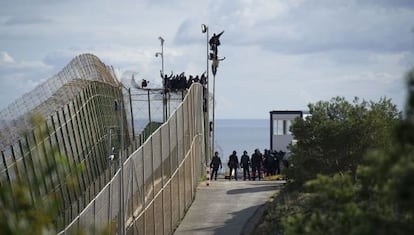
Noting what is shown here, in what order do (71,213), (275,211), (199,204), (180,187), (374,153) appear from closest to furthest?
(374,153), (71,213), (275,211), (180,187), (199,204)

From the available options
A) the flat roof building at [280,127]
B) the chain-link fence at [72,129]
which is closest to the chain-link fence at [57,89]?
the chain-link fence at [72,129]

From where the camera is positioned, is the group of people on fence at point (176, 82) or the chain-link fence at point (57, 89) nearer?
the chain-link fence at point (57, 89)

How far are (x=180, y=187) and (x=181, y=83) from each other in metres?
12.0

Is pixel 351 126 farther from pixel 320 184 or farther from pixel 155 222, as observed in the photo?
pixel 320 184

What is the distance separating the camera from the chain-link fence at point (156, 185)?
17650 millimetres

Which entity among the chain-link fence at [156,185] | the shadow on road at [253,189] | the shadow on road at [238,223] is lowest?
the shadow on road at [238,223]

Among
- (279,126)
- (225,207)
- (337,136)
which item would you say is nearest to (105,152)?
(225,207)

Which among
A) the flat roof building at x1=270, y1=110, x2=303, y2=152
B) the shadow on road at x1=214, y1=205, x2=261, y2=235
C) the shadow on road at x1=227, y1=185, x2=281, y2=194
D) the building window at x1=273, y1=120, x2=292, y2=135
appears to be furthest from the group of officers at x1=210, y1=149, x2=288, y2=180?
the shadow on road at x1=214, y1=205, x2=261, y2=235

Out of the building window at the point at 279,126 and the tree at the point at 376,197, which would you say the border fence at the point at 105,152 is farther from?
the building window at the point at 279,126

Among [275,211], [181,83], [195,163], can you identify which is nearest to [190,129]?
[195,163]

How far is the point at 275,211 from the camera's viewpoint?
20250 mm

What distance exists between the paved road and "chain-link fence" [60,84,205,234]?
0.40 m

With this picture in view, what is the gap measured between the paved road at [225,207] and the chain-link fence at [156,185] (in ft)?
1.31

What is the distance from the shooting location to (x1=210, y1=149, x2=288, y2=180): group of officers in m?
37.2
